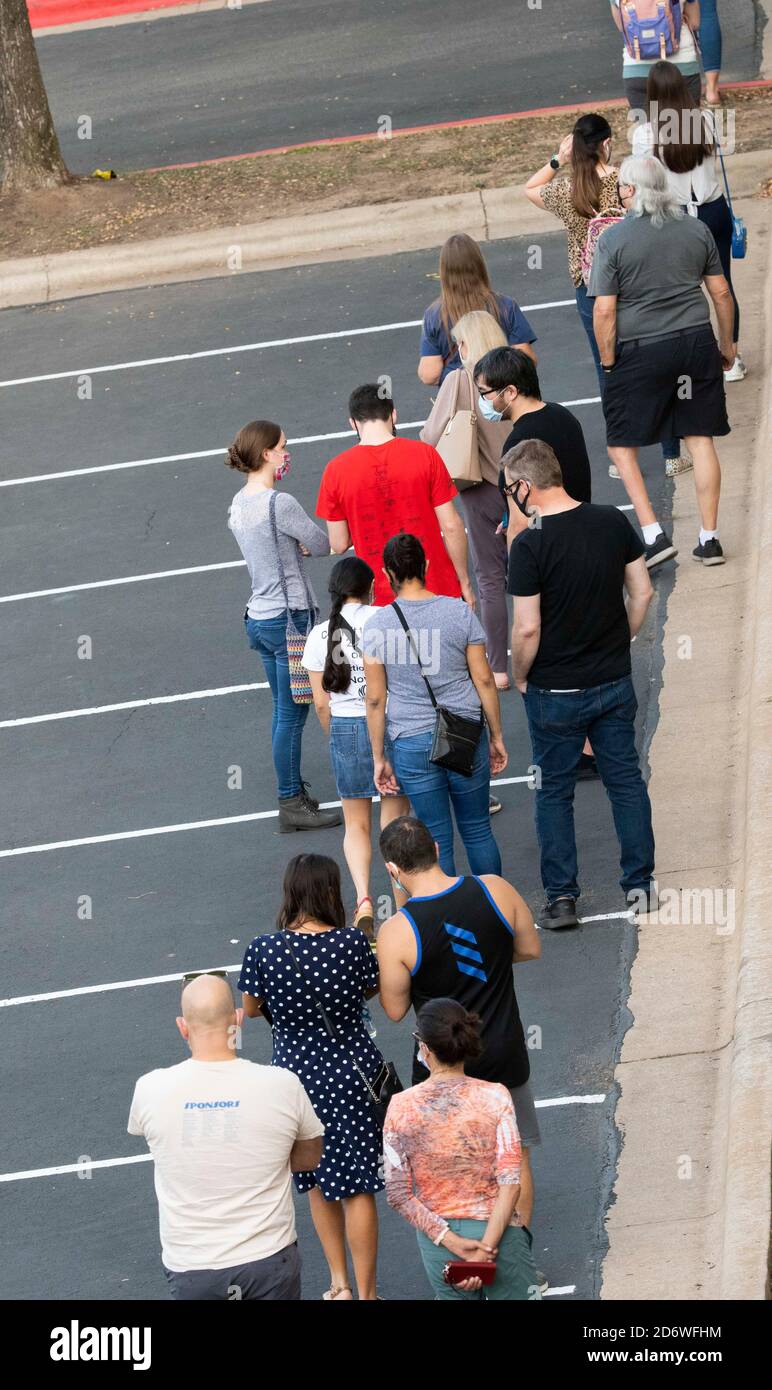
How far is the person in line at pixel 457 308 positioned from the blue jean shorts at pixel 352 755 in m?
2.20

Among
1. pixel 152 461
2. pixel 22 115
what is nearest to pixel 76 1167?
pixel 152 461

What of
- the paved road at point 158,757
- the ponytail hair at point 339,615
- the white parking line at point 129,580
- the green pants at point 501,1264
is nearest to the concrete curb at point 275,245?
the paved road at point 158,757

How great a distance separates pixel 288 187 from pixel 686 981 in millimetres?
11444

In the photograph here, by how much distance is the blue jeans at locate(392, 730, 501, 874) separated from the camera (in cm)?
776

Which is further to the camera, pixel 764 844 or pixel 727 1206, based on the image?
pixel 764 844

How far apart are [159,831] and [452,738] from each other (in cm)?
250

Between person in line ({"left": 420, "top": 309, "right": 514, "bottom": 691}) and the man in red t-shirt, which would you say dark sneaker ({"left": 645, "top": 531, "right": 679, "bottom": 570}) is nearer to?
person in line ({"left": 420, "top": 309, "right": 514, "bottom": 691})

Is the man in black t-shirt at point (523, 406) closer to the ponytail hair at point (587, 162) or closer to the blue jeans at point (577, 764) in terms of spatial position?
the blue jeans at point (577, 764)

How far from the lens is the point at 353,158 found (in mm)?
17766

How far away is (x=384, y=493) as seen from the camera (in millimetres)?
8578

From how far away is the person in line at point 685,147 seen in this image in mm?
10547

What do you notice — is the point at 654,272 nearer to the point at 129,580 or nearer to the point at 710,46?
the point at 129,580
